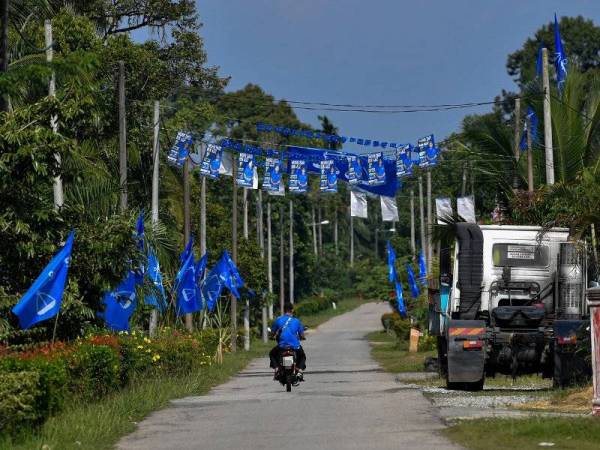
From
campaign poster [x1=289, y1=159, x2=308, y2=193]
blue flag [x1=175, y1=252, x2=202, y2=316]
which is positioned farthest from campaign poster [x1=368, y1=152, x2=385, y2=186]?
blue flag [x1=175, y1=252, x2=202, y2=316]

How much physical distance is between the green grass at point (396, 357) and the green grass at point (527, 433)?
18348 millimetres

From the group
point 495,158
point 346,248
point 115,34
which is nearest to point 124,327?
point 495,158

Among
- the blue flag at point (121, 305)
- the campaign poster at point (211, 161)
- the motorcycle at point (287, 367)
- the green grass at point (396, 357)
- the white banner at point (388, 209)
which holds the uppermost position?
Answer: the campaign poster at point (211, 161)

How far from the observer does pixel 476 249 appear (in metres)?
22.0

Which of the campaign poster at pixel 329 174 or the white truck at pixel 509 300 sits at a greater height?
the campaign poster at pixel 329 174

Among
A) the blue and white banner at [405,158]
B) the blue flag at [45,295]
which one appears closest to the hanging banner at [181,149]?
the blue and white banner at [405,158]

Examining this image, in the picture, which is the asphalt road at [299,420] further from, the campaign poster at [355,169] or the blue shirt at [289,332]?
the campaign poster at [355,169]

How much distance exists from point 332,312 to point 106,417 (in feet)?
303

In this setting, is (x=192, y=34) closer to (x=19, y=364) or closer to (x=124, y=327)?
(x=124, y=327)

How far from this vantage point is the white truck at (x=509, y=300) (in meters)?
21.1

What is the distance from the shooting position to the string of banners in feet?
132

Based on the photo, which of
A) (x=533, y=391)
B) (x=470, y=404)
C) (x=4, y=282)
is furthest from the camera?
(x=533, y=391)

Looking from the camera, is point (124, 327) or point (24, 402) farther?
point (124, 327)

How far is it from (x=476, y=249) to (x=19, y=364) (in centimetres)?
1009
